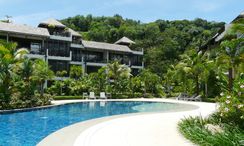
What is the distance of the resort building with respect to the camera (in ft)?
137

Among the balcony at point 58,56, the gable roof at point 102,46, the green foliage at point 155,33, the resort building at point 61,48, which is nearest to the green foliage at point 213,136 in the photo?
the resort building at point 61,48

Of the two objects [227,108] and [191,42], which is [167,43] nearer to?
[191,42]

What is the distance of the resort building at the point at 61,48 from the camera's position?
137ft

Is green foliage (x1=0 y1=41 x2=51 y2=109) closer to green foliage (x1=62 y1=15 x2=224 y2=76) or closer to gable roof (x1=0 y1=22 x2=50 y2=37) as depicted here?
gable roof (x1=0 y1=22 x2=50 y2=37)

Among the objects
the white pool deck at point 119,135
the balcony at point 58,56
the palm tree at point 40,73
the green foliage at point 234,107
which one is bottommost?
the white pool deck at point 119,135

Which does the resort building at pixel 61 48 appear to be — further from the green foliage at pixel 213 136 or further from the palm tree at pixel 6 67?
the green foliage at pixel 213 136

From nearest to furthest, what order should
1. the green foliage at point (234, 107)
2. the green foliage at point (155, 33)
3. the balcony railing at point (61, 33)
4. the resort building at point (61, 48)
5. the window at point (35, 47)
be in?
the green foliage at point (234, 107)
the resort building at point (61, 48)
the window at point (35, 47)
the balcony railing at point (61, 33)
the green foliage at point (155, 33)

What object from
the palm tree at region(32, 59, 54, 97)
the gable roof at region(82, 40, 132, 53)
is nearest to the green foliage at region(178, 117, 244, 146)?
the palm tree at region(32, 59, 54, 97)

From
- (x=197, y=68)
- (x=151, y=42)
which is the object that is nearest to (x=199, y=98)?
(x=197, y=68)

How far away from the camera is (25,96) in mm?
25094

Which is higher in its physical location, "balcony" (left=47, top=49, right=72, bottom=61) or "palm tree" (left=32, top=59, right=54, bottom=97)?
"balcony" (left=47, top=49, right=72, bottom=61)

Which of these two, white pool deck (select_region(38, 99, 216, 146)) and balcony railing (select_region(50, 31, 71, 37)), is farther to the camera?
balcony railing (select_region(50, 31, 71, 37))

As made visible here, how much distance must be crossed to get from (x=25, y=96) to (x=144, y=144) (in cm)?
1747

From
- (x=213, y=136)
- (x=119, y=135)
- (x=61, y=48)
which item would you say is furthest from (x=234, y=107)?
(x=61, y=48)
